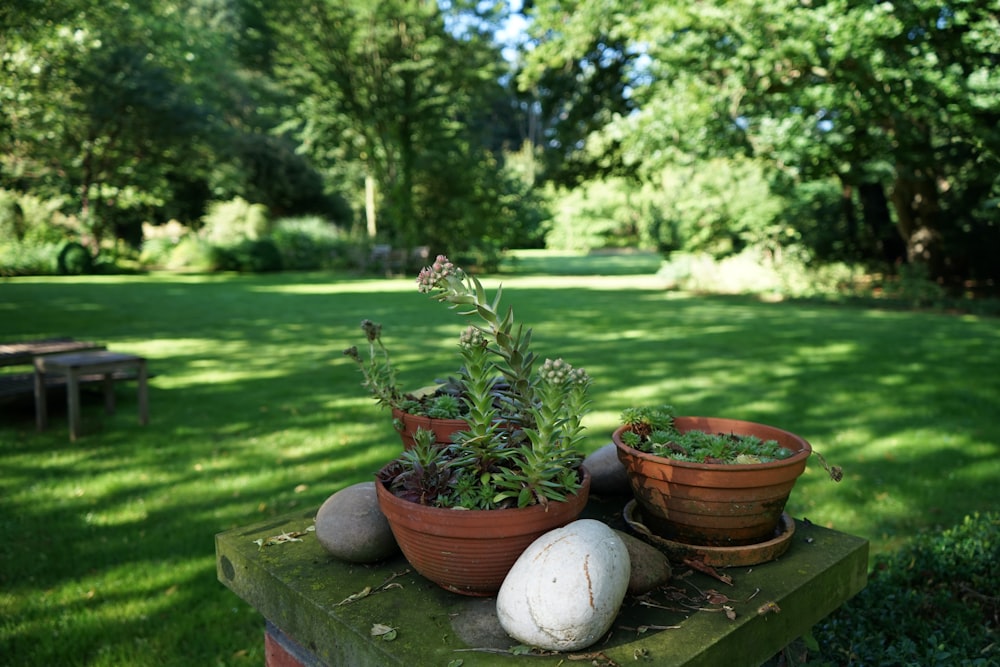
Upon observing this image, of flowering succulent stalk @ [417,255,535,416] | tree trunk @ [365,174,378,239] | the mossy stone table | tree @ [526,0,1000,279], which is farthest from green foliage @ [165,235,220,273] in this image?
flowering succulent stalk @ [417,255,535,416]

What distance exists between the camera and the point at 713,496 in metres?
1.85

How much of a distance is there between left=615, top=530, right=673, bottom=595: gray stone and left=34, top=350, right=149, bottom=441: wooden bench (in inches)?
208

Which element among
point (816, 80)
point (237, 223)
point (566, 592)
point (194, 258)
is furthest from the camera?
point (237, 223)

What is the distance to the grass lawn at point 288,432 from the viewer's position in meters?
3.25

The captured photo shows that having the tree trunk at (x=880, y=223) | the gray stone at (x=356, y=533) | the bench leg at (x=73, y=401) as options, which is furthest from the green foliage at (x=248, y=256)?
the gray stone at (x=356, y=533)

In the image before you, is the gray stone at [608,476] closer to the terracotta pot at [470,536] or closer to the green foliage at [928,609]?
the terracotta pot at [470,536]

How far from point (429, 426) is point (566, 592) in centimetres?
82

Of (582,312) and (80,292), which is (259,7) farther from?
(582,312)

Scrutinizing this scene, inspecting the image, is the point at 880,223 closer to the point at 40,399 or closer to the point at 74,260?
the point at 40,399

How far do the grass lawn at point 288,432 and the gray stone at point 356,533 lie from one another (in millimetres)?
1339

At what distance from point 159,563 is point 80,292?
16.4 meters

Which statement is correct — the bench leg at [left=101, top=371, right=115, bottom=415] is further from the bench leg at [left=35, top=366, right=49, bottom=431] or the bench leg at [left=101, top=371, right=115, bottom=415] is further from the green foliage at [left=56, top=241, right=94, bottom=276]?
the green foliage at [left=56, top=241, right=94, bottom=276]

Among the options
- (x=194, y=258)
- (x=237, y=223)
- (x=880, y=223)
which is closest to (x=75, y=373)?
(x=880, y=223)

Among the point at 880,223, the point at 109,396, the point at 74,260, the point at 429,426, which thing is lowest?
the point at 109,396
